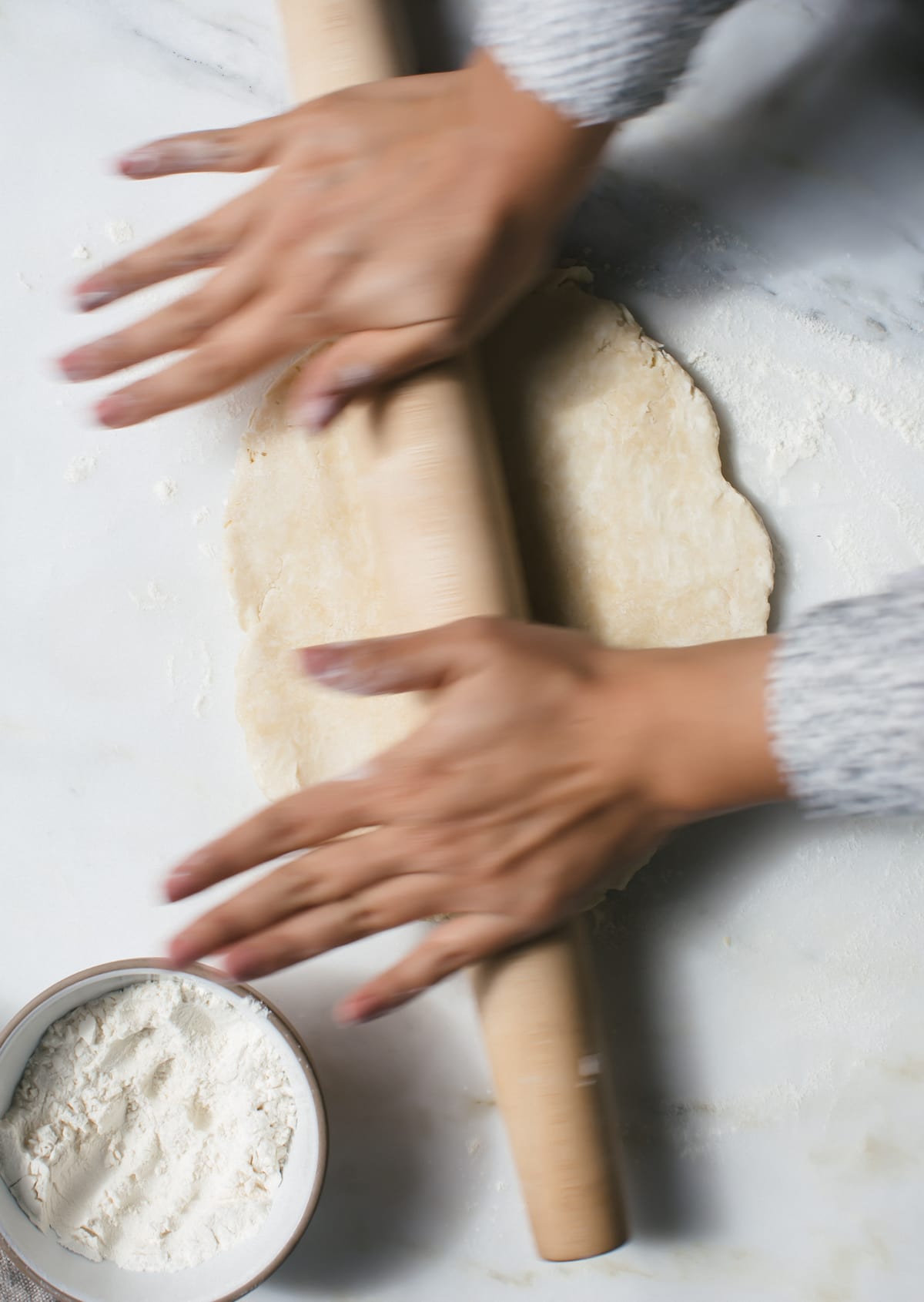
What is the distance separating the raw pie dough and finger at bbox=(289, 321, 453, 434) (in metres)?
0.09

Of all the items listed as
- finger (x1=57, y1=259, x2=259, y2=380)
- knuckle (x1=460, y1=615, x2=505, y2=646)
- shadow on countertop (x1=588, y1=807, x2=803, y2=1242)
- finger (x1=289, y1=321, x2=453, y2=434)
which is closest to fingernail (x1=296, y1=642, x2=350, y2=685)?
knuckle (x1=460, y1=615, x2=505, y2=646)

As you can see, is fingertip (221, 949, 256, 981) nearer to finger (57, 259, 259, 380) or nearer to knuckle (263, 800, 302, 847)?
knuckle (263, 800, 302, 847)

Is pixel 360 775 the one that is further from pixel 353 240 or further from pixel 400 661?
pixel 353 240

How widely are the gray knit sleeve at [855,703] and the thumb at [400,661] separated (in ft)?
0.79

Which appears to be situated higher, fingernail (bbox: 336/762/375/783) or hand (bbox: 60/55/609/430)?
hand (bbox: 60/55/609/430)

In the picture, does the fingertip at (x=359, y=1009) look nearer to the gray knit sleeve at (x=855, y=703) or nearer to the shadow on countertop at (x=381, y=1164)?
the shadow on countertop at (x=381, y=1164)

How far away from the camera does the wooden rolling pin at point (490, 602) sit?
90cm

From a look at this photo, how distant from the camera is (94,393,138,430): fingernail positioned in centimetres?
93

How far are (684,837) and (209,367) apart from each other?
64 cm

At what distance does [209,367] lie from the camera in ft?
3.05

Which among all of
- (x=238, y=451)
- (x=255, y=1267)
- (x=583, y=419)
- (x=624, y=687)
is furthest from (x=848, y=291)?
(x=255, y=1267)

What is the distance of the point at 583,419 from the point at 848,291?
32cm

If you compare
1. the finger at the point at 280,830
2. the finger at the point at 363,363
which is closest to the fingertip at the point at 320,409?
the finger at the point at 363,363

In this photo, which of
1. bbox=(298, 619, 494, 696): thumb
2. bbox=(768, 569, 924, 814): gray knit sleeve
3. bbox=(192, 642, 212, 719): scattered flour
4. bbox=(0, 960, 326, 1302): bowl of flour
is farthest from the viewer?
bbox=(192, 642, 212, 719): scattered flour
